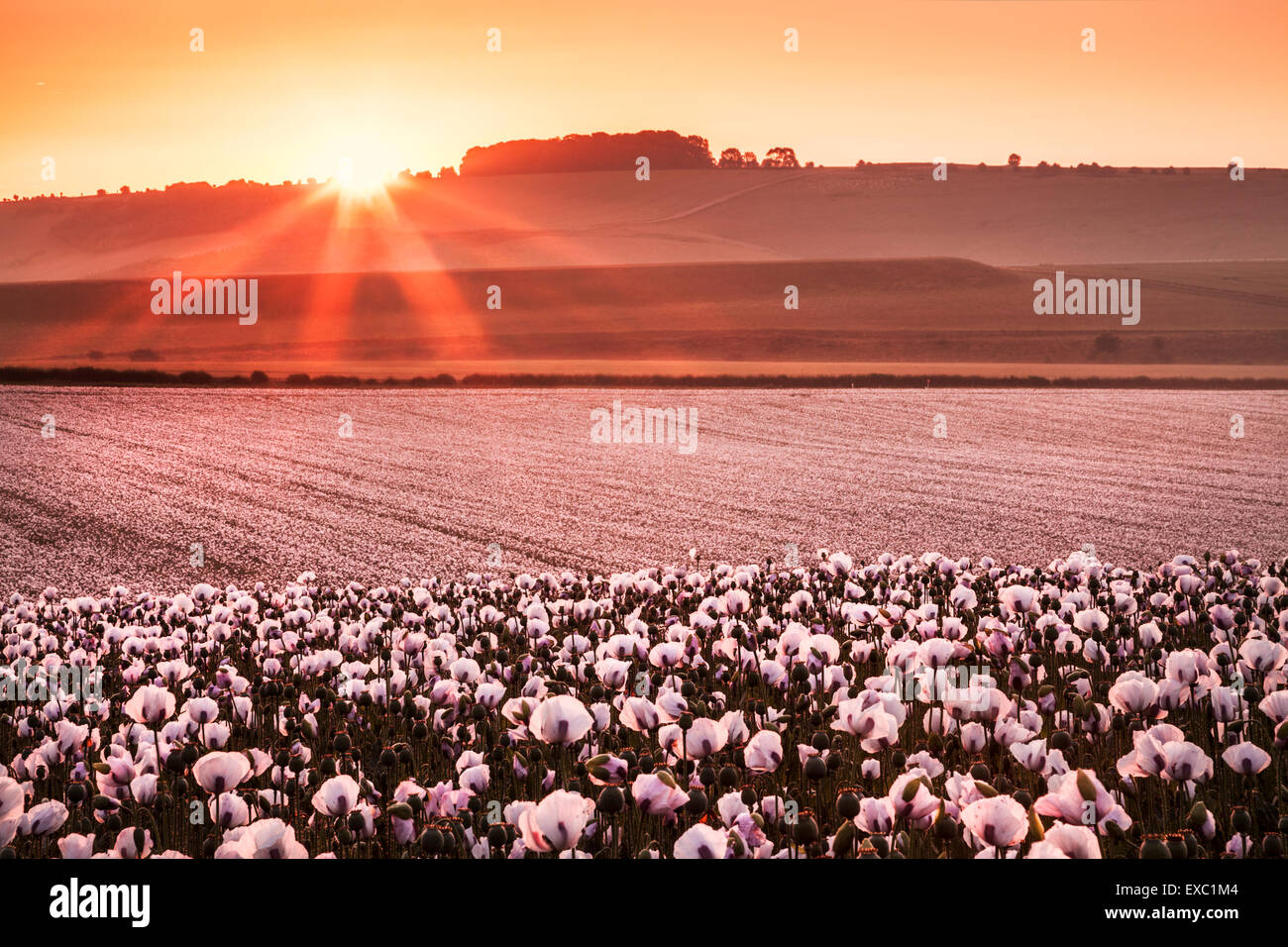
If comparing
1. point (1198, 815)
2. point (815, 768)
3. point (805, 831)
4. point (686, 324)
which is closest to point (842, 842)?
point (805, 831)

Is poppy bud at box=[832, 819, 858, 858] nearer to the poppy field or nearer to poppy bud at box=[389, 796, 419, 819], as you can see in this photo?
the poppy field

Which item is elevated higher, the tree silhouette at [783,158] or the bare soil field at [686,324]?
the tree silhouette at [783,158]

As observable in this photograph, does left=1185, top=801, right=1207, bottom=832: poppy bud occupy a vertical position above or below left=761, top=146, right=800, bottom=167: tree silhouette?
below

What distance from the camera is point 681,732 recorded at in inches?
157

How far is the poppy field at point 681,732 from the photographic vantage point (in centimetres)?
326

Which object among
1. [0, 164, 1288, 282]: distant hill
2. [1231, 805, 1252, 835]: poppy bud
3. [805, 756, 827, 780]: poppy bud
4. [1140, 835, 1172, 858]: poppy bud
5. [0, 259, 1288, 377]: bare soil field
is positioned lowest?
[1231, 805, 1252, 835]: poppy bud

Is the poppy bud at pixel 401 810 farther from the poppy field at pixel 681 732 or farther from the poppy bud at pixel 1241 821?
the poppy bud at pixel 1241 821

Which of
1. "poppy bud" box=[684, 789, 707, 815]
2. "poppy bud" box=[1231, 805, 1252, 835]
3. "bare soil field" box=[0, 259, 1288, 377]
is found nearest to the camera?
"poppy bud" box=[1231, 805, 1252, 835]

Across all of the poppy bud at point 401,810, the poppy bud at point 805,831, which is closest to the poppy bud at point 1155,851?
the poppy bud at point 805,831

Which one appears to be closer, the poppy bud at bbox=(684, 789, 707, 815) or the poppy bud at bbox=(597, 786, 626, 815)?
the poppy bud at bbox=(597, 786, 626, 815)

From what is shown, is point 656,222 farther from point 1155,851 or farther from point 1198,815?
point 1155,851

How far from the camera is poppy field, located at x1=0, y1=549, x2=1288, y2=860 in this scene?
3258mm

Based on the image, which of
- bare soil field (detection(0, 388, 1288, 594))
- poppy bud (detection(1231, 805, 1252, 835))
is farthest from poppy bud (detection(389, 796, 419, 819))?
bare soil field (detection(0, 388, 1288, 594))

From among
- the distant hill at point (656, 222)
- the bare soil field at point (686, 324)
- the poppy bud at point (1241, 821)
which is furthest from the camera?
the distant hill at point (656, 222)
